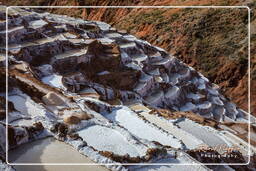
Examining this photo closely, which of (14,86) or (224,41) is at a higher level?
(14,86)

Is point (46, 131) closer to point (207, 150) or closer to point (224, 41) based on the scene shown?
point (207, 150)

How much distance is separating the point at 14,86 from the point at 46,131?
10.6 ft

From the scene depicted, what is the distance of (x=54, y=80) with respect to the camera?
17703mm

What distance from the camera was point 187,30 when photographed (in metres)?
37.2

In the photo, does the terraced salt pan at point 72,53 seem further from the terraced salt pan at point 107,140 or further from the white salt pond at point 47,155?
the white salt pond at point 47,155

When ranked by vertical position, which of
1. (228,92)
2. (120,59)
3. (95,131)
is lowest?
(228,92)

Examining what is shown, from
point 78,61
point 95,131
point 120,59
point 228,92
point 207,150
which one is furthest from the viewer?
point 228,92

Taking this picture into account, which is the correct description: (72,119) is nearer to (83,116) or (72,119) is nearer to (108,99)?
(83,116)

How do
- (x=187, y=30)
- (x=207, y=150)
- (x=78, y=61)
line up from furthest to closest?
(x=187, y=30) < (x=78, y=61) < (x=207, y=150)

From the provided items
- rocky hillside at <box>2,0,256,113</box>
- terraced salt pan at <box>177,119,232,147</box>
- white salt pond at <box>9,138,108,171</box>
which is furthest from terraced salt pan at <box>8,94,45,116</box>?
rocky hillside at <box>2,0,256,113</box>

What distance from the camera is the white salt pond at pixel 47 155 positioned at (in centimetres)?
900

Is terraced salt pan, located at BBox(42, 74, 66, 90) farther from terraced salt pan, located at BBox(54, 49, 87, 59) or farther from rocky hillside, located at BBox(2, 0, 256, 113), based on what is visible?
rocky hillside, located at BBox(2, 0, 256, 113)

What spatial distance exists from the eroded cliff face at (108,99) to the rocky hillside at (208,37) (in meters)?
4.76

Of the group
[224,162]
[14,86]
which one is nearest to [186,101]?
[224,162]
